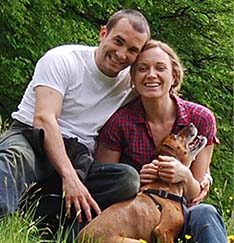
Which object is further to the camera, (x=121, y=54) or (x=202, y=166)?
(x=202, y=166)

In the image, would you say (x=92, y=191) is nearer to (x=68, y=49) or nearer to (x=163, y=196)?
(x=163, y=196)

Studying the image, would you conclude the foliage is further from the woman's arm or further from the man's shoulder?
the woman's arm

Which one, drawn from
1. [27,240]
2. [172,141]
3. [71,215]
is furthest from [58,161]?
[172,141]

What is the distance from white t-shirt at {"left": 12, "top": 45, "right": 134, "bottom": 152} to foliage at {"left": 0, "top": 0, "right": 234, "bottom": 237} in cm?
495

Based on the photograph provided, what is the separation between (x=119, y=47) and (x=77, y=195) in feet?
3.25

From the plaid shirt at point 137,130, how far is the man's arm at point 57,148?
42 centimetres

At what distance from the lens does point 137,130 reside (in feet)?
14.6

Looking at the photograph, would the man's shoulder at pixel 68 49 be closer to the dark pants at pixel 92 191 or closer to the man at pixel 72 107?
the man at pixel 72 107

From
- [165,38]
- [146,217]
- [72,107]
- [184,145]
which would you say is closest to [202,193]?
[184,145]

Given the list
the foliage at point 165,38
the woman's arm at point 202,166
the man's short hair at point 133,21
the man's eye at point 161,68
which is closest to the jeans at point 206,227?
the woman's arm at point 202,166

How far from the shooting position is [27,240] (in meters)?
3.55

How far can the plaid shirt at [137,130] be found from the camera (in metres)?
4.44

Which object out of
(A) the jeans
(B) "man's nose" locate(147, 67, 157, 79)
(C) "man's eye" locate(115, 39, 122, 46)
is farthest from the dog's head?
(C) "man's eye" locate(115, 39, 122, 46)

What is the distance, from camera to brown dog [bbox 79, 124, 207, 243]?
4.00 metres
